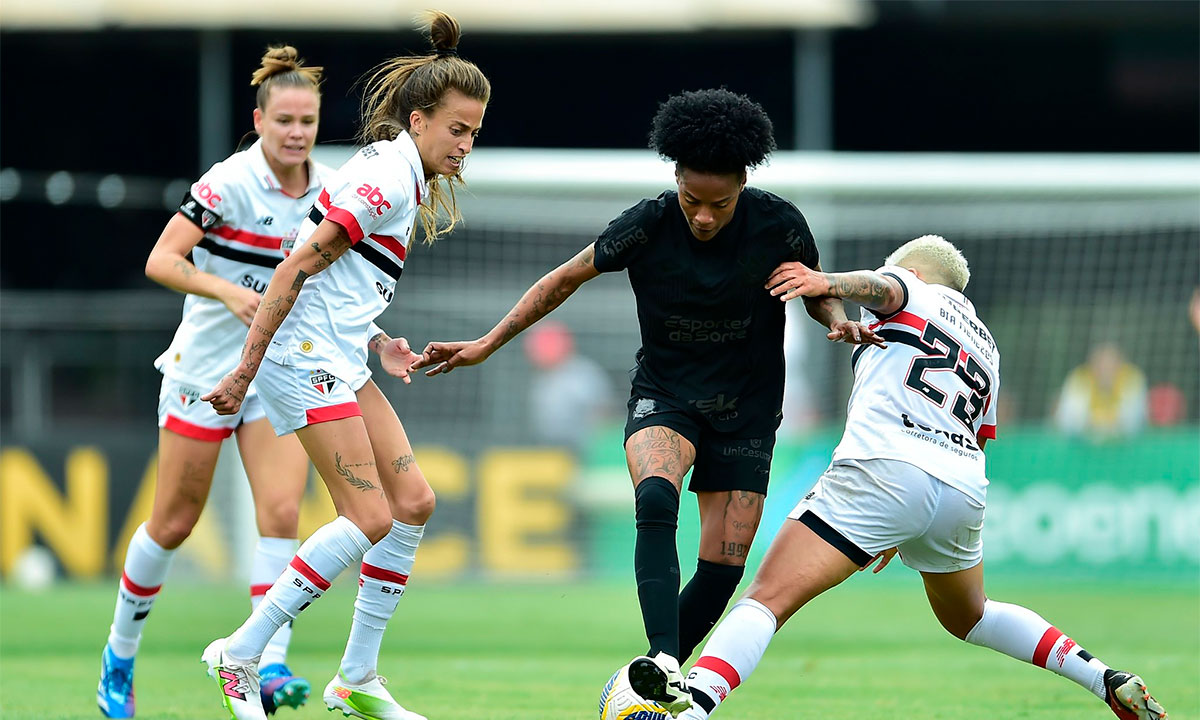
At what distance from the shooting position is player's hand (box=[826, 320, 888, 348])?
533 centimetres

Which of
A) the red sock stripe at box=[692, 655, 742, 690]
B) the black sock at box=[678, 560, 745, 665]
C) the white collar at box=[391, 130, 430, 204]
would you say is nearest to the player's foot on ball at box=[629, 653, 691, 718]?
the red sock stripe at box=[692, 655, 742, 690]

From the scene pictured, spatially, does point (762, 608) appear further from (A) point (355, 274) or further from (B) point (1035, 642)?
(A) point (355, 274)

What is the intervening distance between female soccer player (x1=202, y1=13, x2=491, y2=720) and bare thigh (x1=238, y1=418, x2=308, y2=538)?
0.95 m

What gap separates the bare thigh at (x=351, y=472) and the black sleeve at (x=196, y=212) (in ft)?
4.48

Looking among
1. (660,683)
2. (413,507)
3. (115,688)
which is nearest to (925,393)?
(660,683)

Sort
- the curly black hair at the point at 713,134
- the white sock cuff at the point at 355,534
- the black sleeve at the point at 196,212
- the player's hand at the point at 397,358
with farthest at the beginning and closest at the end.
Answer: the black sleeve at the point at 196,212 → the player's hand at the point at 397,358 → the white sock cuff at the point at 355,534 → the curly black hair at the point at 713,134

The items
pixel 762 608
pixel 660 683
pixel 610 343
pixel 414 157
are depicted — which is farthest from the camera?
pixel 610 343

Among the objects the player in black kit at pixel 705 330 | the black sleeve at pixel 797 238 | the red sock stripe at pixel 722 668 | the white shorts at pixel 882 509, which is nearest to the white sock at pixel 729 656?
the red sock stripe at pixel 722 668

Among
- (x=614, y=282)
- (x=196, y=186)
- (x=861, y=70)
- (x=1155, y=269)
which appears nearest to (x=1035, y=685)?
(x=196, y=186)

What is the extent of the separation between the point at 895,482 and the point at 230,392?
2.34 meters

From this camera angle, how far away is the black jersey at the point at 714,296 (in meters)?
5.68

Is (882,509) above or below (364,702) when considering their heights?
above

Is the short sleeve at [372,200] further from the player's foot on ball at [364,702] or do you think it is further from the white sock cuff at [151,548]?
the white sock cuff at [151,548]

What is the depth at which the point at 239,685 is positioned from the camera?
Result: 579 cm
